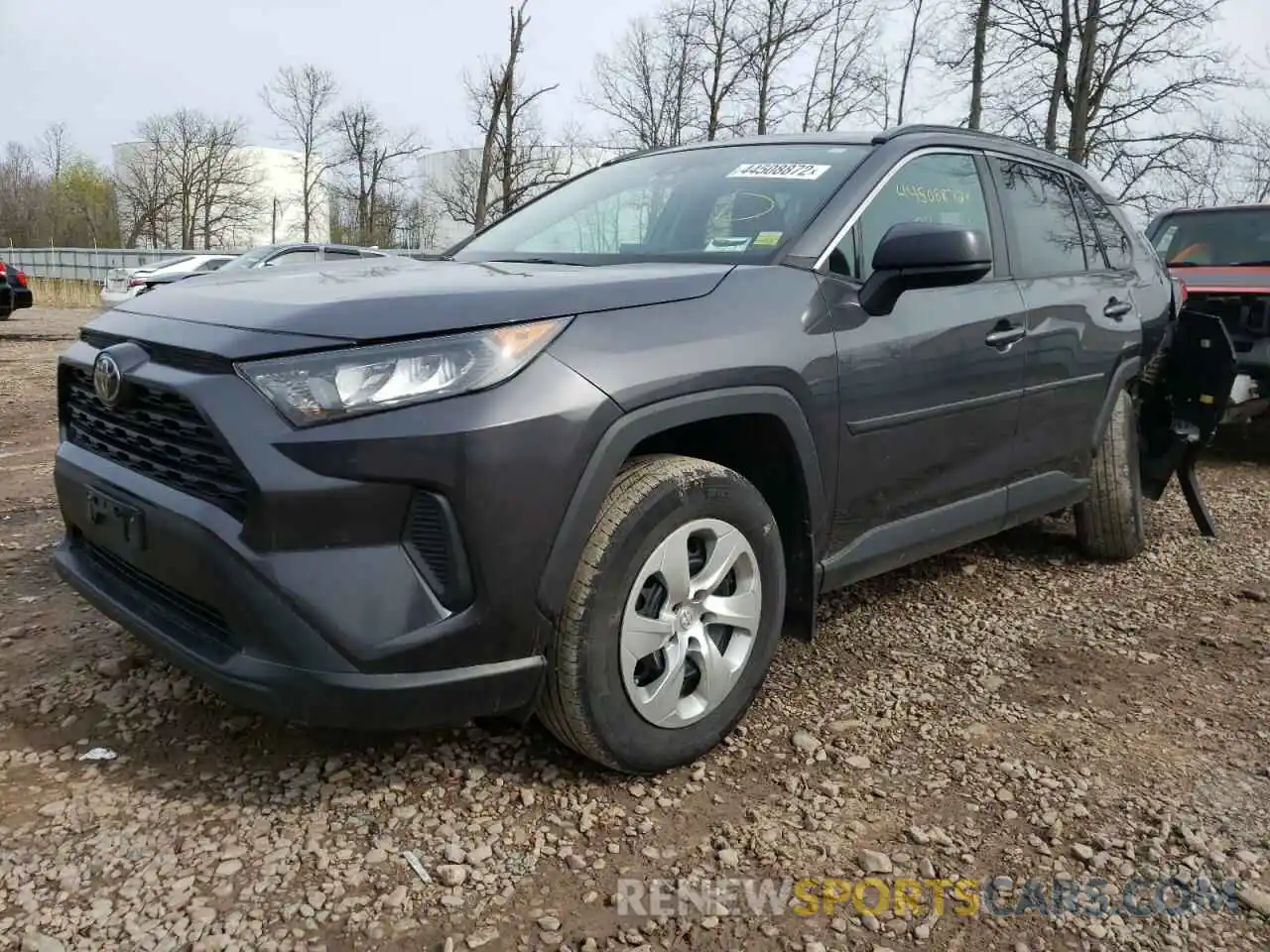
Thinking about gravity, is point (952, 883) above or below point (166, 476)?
below

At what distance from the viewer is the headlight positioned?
1.84 m

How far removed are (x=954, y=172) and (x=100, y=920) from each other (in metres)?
3.12

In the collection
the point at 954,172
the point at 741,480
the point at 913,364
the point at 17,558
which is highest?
the point at 954,172

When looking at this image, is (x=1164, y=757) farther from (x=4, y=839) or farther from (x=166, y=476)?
(x=4, y=839)

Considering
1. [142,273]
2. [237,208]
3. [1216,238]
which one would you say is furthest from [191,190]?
[1216,238]

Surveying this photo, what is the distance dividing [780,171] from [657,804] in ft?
6.22

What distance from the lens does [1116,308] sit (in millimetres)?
3770

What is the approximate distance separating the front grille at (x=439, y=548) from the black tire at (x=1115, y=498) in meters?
2.94

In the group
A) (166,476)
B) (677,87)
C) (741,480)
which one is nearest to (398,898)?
(166,476)

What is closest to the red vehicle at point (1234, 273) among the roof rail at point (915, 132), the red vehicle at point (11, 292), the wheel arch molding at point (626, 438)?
the roof rail at point (915, 132)

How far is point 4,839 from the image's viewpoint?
6.56 feet

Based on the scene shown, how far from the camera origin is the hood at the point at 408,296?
6.33 ft

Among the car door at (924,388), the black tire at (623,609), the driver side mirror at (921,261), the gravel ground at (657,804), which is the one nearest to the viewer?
the gravel ground at (657,804)

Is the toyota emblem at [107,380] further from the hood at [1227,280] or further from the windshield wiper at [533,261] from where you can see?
the hood at [1227,280]
